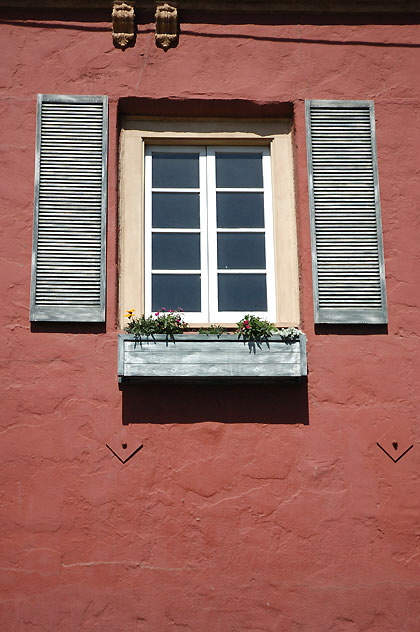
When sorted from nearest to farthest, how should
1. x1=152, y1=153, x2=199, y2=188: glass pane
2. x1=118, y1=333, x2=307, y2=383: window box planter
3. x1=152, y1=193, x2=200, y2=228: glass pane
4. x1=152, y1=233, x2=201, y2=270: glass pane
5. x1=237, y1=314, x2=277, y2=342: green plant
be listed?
1. x1=118, y1=333, x2=307, y2=383: window box planter
2. x1=237, y1=314, x2=277, y2=342: green plant
3. x1=152, y1=233, x2=201, y2=270: glass pane
4. x1=152, y1=193, x2=200, y2=228: glass pane
5. x1=152, y1=153, x2=199, y2=188: glass pane

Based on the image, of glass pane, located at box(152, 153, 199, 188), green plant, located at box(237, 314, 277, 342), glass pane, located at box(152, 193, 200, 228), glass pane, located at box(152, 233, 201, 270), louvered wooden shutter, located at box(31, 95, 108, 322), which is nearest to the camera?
green plant, located at box(237, 314, 277, 342)

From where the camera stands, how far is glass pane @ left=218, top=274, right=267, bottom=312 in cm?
688

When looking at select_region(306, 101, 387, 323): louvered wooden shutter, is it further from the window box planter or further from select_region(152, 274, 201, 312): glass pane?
select_region(152, 274, 201, 312): glass pane

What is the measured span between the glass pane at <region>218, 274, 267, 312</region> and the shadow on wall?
662mm

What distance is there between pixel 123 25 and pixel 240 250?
1878mm

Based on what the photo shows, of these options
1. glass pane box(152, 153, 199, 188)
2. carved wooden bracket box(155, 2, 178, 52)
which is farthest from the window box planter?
carved wooden bracket box(155, 2, 178, 52)

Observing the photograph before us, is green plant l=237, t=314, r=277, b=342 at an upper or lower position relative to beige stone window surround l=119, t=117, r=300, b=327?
lower

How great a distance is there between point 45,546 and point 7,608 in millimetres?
413

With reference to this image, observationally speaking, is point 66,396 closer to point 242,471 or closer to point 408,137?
point 242,471

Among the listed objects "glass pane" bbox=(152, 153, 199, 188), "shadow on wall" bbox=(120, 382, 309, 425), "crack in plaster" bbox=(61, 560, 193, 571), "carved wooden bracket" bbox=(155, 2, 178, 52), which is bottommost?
"crack in plaster" bbox=(61, 560, 193, 571)

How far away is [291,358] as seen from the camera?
6.41m

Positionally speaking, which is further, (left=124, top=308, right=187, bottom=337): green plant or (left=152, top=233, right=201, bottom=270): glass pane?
(left=152, top=233, right=201, bottom=270): glass pane

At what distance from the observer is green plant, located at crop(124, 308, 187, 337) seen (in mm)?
6434

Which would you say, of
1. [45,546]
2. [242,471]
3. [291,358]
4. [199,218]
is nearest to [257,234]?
[199,218]
